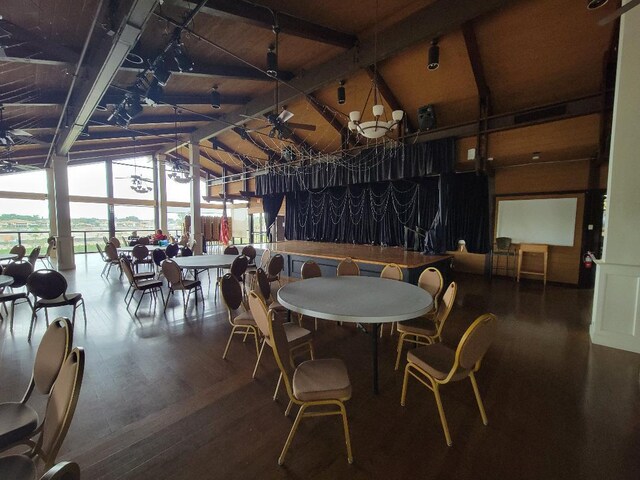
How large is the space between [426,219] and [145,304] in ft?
22.1

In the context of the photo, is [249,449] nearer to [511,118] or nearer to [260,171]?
[511,118]

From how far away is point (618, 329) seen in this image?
118 inches

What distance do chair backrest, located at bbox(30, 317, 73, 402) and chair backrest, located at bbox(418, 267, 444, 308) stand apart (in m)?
2.88

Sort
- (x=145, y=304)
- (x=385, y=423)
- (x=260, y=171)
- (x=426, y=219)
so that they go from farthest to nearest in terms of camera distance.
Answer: (x=260, y=171), (x=426, y=219), (x=145, y=304), (x=385, y=423)

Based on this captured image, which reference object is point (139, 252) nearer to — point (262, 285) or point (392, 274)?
point (262, 285)

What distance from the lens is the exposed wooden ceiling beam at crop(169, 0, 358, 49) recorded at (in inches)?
128

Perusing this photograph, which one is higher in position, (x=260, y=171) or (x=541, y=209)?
(x=260, y=171)

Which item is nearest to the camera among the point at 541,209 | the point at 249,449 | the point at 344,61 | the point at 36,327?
the point at 249,449

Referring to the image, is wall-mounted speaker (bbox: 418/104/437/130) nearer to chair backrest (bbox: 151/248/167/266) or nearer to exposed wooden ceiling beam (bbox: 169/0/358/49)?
exposed wooden ceiling beam (bbox: 169/0/358/49)

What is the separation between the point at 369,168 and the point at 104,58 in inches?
221

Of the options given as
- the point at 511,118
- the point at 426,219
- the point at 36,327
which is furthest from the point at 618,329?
the point at 36,327

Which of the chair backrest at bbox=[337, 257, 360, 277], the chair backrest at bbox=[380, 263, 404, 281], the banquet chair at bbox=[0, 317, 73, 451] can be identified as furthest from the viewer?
the chair backrest at bbox=[337, 257, 360, 277]

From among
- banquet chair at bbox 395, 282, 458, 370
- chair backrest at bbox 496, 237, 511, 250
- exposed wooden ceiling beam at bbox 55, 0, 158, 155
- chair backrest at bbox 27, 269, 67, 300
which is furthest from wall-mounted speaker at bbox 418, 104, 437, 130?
chair backrest at bbox 27, 269, 67, 300

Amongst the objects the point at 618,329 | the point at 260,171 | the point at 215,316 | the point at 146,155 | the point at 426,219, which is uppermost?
the point at 146,155
